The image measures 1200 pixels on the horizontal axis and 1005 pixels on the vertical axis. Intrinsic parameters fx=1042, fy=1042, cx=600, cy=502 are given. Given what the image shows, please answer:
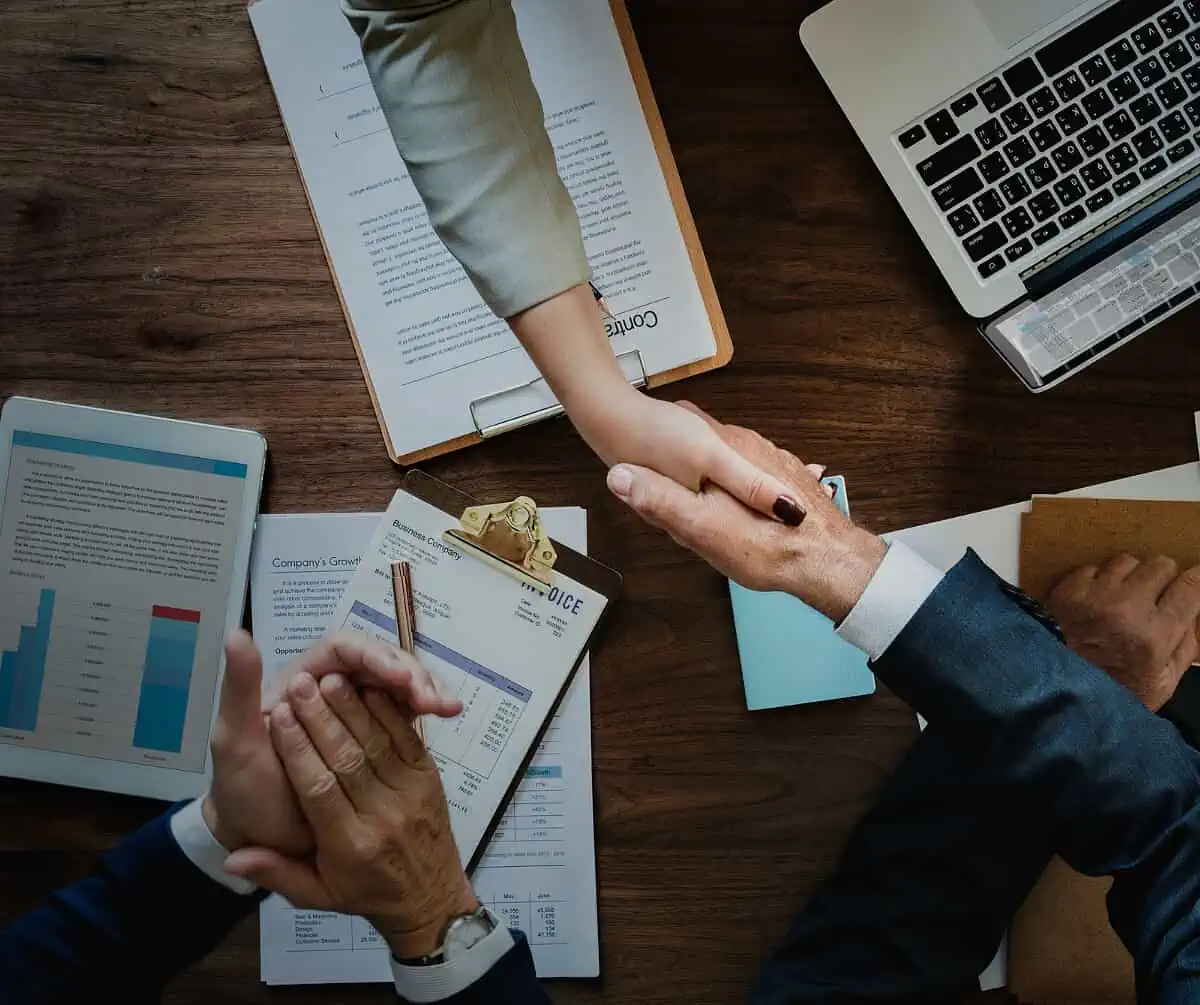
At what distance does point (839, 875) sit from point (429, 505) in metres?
0.48

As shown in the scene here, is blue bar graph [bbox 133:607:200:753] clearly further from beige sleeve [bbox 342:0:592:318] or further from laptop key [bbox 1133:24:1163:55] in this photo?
laptop key [bbox 1133:24:1163:55]

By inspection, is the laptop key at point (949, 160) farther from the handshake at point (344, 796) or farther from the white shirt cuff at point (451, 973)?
the white shirt cuff at point (451, 973)

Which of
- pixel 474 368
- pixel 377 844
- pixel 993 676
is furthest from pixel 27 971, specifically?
pixel 993 676

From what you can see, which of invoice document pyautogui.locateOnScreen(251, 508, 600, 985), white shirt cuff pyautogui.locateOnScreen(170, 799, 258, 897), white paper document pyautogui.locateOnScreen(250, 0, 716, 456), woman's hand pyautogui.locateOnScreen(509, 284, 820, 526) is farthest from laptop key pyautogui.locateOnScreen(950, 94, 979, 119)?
white shirt cuff pyautogui.locateOnScreen(170, 799, 258, 897)

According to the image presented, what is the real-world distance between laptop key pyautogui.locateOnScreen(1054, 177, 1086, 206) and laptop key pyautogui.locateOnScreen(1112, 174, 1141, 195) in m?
0.03

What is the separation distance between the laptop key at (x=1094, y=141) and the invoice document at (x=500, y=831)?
517 millimetres

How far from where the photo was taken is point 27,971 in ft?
2.64

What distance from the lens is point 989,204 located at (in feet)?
2.84

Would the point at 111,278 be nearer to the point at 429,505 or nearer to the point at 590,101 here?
the point at 429,505

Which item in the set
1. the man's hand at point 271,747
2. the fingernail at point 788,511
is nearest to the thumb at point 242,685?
the man's hand at point 271,747

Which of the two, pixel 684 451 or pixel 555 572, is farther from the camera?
pixel 555 572

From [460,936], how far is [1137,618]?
0.62 metres

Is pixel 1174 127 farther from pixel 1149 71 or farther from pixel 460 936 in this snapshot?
pixel 460 936

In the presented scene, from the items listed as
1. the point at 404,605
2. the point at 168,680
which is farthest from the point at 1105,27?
A: the point at 168,680
